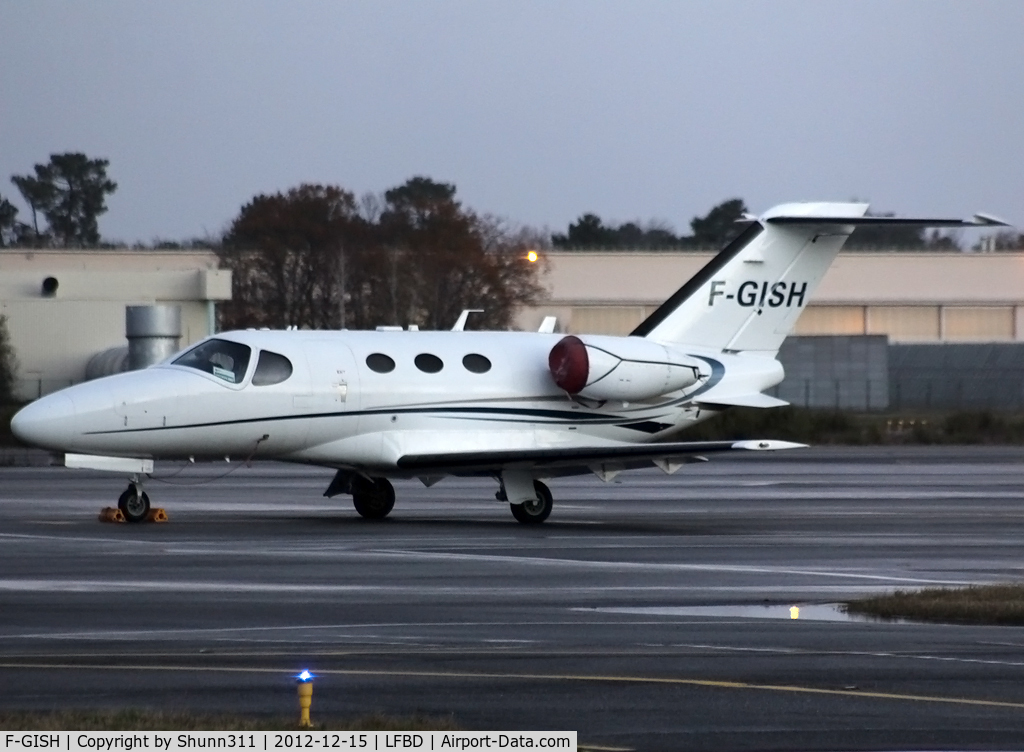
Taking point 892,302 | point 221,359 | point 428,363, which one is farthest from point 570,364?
point 892,302

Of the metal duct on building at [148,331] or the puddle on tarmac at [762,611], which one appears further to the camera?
the metal duct on building at [148,331]

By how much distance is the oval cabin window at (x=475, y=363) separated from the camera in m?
23.1

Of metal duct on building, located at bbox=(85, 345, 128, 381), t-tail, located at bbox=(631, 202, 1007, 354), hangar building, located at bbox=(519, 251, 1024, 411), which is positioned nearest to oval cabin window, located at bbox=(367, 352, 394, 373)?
t-tail, located at bbox=(631, 202, 1007, 354)

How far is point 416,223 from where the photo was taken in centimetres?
5822

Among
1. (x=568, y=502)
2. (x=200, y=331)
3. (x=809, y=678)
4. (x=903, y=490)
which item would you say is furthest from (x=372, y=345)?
(x=200, y=331)

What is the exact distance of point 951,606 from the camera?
1342 cm

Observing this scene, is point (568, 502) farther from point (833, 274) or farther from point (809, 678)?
point (833, 274)

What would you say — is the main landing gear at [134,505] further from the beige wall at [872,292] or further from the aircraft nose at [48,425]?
the beige wall at [872,292]

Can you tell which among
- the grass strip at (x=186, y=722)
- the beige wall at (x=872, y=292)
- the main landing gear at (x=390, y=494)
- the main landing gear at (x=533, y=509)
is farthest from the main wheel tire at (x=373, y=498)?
the beige wall at (x=872, y=292)

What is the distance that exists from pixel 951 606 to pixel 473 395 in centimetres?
1035

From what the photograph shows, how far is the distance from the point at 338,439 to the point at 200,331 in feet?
112

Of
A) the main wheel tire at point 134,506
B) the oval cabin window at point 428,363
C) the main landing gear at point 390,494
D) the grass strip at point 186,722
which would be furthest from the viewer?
the oval cabin window at point 428,363

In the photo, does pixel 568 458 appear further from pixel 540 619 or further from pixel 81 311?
pixel 81 311

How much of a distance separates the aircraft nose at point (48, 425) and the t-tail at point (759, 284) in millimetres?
8050
